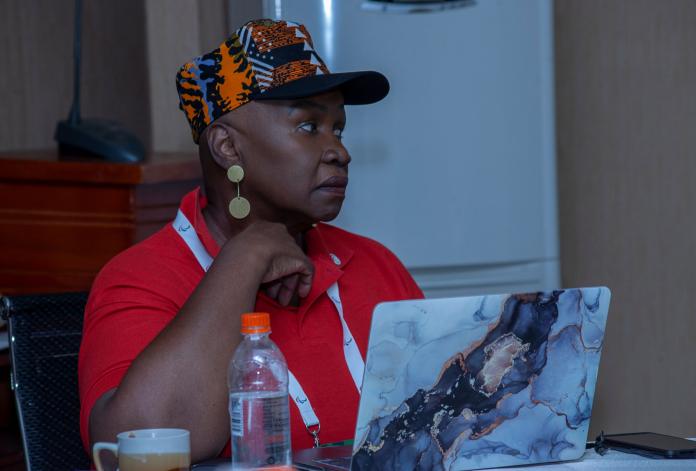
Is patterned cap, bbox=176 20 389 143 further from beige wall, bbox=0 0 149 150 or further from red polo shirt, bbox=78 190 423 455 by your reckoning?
beige wall, bbox=0 0 149 150

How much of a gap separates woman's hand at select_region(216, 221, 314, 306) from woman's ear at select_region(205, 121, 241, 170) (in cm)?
17

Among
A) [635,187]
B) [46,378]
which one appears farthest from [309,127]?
[635,187]

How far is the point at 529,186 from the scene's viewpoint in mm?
2893

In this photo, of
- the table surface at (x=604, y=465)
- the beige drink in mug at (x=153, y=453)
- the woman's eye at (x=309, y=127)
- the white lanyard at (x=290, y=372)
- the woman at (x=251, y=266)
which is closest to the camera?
the beige drink in mug at (x=153, y=453)

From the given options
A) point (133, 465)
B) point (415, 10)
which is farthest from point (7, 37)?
point (133, 465)

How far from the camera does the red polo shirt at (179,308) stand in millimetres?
1571

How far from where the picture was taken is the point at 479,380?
1.30 meters

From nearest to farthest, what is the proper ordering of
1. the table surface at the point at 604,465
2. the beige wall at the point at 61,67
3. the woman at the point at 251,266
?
the table surface at the point at 604,465, the woman at the point at 251,266, the beige wall at the point at 61,67

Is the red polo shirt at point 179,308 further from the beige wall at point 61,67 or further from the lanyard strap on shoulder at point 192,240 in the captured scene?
the beige wall at point 61,67

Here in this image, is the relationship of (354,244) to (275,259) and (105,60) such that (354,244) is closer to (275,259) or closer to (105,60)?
(275,259)

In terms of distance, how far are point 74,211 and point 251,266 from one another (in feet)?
4.33

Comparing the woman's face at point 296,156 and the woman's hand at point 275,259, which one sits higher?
the woman's face at point 296,156

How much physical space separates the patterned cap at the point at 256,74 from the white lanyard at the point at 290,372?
0.17 metres

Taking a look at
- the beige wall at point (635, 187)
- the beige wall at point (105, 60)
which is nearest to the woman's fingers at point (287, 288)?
the beige wall at point (105, 60)
